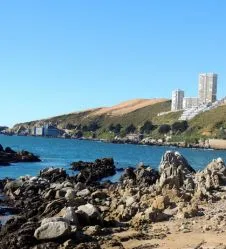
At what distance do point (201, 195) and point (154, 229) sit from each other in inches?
350

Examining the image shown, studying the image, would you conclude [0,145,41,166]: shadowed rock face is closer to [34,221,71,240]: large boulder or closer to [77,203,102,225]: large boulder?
[77,203,102,225]: large boulder

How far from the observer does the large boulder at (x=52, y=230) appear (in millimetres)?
22219

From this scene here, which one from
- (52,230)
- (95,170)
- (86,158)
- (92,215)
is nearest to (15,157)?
(86,158)

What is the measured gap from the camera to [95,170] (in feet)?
230

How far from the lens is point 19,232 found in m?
23.1

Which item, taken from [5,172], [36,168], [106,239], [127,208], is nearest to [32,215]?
[127,208]

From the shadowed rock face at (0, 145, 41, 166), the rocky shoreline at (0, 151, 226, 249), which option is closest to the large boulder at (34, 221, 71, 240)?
the rocky shoreline at (0, 151, 226, 249)

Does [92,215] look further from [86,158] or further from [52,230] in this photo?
[86,158]

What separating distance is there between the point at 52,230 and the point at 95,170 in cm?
4788

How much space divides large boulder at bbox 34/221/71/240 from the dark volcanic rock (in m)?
33.8

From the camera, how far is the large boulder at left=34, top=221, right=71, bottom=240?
2222 centimetres

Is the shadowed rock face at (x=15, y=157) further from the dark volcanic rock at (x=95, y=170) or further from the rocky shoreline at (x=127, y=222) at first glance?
A: the rocky shoreline at (x=127, y=222)

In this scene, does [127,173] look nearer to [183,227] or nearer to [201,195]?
[201,195]

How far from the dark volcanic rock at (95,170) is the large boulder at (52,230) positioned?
33.8 metres
